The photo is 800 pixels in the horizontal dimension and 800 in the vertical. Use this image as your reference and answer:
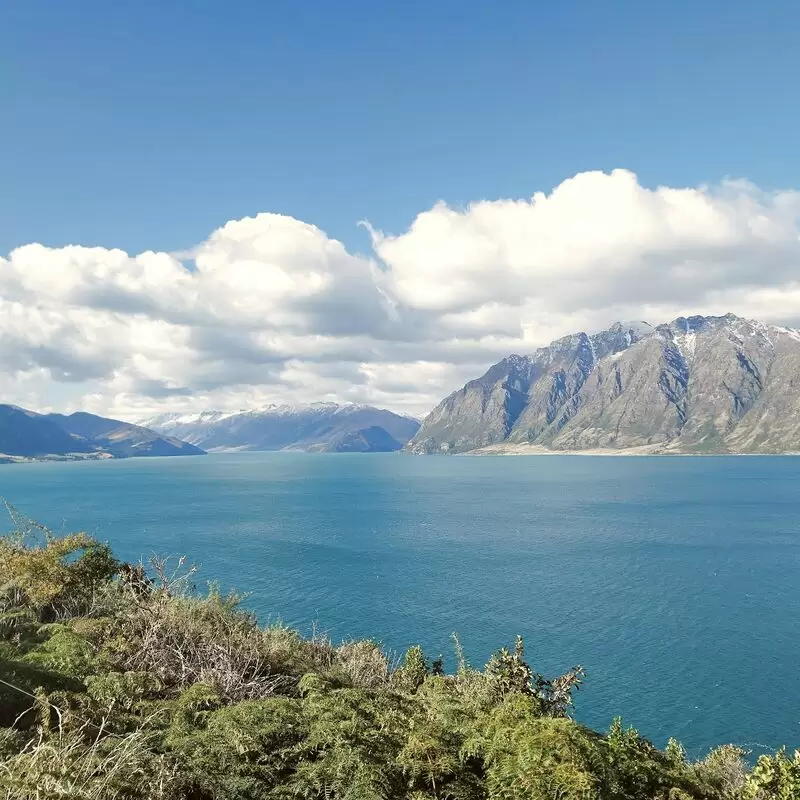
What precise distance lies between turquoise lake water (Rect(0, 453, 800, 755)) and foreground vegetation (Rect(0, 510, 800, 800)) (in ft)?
114

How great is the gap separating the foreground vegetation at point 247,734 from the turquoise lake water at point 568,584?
34717mm

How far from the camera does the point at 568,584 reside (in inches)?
3246

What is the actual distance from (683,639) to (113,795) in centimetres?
6716

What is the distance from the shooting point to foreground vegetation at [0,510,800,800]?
8781 mm

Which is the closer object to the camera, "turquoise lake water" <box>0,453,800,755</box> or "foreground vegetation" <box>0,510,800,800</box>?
"foreground vegetation" <box>0,510,800,800</box>

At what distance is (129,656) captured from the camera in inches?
653

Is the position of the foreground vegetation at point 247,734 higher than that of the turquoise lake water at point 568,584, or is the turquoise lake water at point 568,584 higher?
the foreground vegetation at point 247,734

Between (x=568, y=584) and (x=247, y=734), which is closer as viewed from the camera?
(x=247, y=734)

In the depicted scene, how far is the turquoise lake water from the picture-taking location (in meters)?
49.1

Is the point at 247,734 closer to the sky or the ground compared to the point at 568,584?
closer to the sky

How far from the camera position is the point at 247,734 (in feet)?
36.2

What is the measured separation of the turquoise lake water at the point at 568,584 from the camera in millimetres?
49062

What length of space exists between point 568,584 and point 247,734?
259 feet

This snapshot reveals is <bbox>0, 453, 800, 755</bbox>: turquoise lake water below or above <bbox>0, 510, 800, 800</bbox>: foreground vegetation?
below
